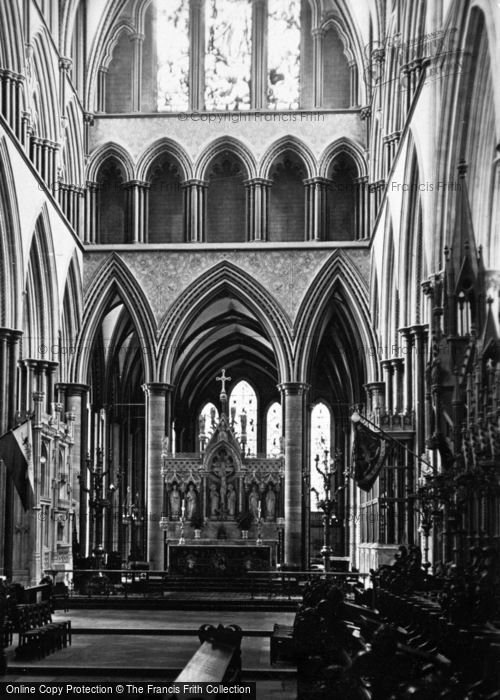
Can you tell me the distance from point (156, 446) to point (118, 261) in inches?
242

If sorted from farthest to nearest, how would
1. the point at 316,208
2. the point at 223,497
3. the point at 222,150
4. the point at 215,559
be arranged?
1. the point at 222,150
2. the point at 316,208
3. the point at 223,497
4. the point at 215,559

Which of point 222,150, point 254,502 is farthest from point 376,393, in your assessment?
point 222,150

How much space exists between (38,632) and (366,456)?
10.7m

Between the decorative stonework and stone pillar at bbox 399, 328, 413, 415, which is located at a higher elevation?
the decorative stonework

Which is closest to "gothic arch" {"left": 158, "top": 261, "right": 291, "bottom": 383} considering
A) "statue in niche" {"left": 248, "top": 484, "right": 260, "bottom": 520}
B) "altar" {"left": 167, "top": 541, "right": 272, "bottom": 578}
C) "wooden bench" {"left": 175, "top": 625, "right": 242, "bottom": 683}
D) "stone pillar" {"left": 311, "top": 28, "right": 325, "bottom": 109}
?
"statue in niche" {"left": 248, "top": 484, "right": 260, "bottom": 520}

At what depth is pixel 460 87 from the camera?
22.0 m

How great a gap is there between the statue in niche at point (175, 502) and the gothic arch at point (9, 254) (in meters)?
9.41

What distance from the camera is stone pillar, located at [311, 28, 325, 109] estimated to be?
3828 centimetres

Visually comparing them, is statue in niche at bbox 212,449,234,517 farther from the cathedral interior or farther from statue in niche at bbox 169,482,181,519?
statue in niche at bbox 169,482,181,519

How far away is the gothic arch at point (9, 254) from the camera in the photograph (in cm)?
2842

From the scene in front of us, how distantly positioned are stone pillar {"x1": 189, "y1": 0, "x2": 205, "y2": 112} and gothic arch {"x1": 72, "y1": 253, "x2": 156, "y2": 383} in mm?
6032

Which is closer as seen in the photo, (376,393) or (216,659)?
(216,659)

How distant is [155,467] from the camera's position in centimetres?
3659

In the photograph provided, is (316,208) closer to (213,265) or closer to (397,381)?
(213,265)
